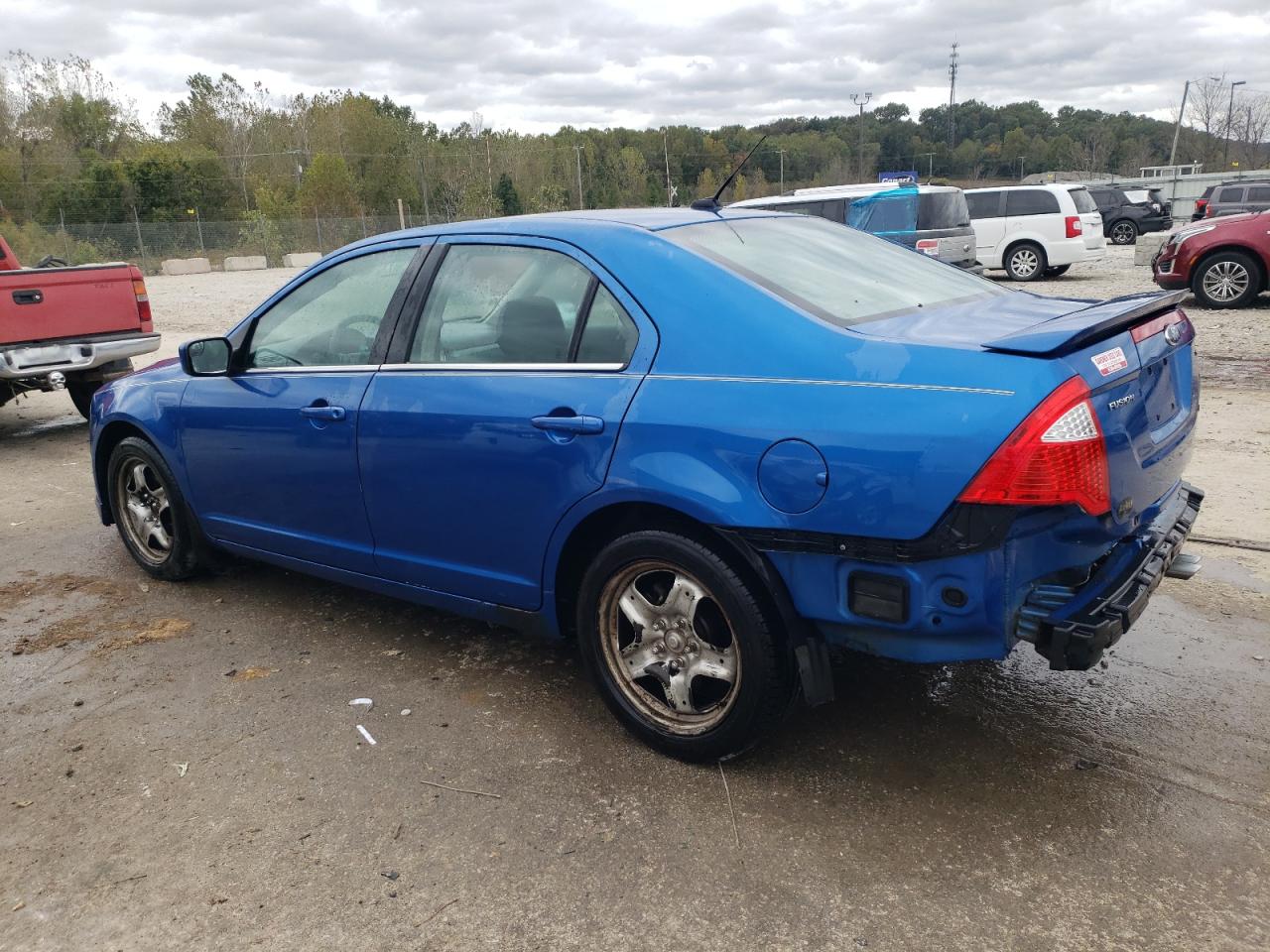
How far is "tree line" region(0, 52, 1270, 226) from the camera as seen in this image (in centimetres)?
5328

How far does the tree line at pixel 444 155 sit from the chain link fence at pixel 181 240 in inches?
109

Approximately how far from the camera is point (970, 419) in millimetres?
2506

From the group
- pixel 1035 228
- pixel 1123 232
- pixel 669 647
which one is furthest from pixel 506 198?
pixel 669 647

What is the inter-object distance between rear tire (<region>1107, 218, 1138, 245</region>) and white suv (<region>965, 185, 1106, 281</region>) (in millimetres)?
13047

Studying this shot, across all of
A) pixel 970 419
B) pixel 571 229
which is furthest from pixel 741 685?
pixel 571 229

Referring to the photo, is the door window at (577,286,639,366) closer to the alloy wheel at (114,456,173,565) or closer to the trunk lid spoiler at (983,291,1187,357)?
the trunk lid spoiler at (983,291,1187,357)

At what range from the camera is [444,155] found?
7219 cm

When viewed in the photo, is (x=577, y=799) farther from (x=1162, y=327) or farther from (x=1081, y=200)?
(x=1081, y=200)

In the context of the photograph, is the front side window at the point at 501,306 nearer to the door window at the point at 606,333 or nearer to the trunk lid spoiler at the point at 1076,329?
the door window at the point at 606,333

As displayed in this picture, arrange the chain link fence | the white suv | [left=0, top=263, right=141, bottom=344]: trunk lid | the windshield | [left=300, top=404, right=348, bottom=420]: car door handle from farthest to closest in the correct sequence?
1. the chain link fence
2. the white suv
3. [left=0, top=263, right=141, bottom=344]: trunk lid
4. [left=300, top=404, right=348, bottom=420]: car door handle
5. the windshield

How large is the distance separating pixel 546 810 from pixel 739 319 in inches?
59.8

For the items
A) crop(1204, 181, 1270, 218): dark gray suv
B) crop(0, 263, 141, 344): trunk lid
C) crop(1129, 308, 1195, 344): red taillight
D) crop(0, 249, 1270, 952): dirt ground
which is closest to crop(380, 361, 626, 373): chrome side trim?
crop(0, 249, 1270, 952): dirt ground

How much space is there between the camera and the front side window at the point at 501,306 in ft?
11.1

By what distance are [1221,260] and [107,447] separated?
43.1ft
